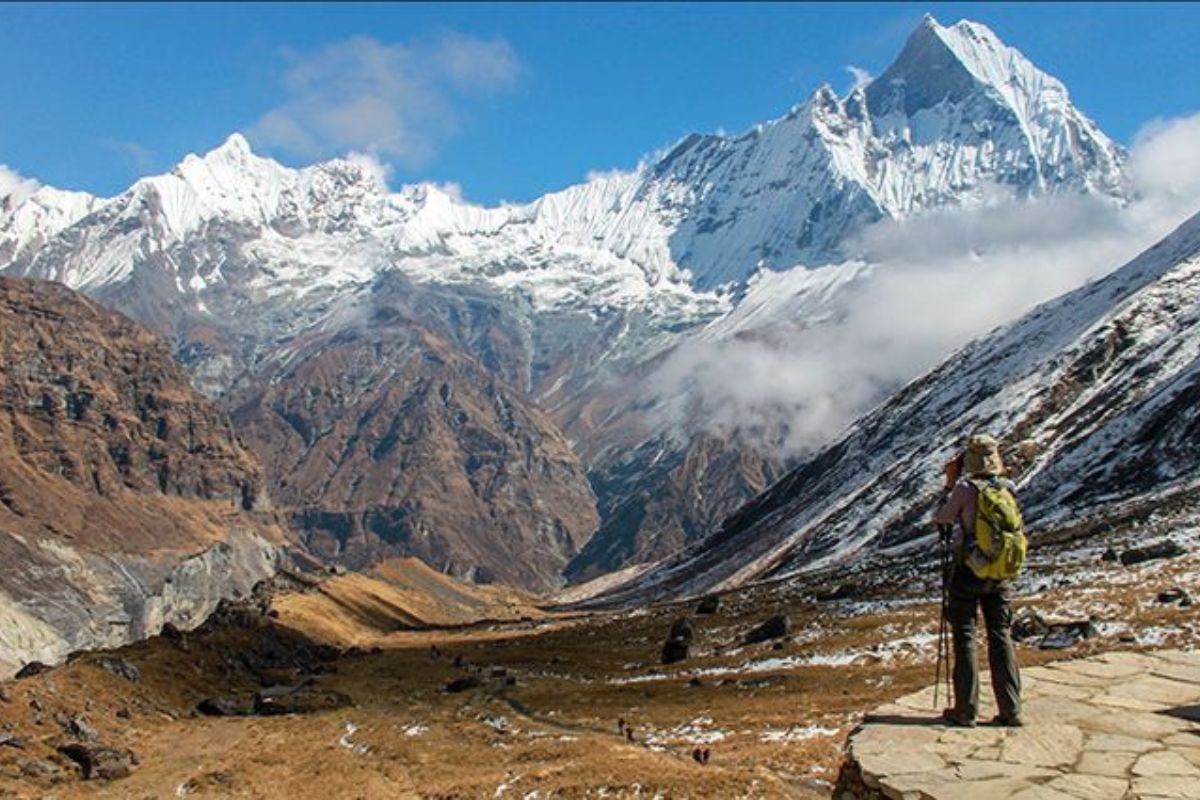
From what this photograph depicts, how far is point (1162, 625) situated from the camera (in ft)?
167

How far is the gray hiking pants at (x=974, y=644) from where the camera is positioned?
48.3ft

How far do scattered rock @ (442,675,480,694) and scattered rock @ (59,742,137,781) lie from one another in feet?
105

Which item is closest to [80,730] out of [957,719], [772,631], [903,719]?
[903,719]

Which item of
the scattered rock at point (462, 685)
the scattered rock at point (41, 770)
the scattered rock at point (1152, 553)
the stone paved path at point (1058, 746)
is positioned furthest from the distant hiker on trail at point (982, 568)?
the scattered rock at point (1152, 553)

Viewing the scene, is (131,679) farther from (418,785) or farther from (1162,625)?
(1162,625)

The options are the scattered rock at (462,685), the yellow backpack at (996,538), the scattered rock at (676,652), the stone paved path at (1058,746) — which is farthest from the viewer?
the scattered rock at (676,652)

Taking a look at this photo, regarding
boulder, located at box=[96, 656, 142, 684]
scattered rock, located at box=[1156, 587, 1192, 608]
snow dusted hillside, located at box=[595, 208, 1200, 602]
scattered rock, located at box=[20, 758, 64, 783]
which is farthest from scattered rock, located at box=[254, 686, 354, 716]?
snow dusted hillside, located at box=[595, 208, 1200, 602]

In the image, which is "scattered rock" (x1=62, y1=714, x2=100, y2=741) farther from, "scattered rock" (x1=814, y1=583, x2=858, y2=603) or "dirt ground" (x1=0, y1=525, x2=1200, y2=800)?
"scattered rock" (x1=814, y1=583, x2=858, y2=603)

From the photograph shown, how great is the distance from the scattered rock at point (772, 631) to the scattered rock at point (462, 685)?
22564 millimetres

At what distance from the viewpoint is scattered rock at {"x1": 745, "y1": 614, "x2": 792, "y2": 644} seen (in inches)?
3418

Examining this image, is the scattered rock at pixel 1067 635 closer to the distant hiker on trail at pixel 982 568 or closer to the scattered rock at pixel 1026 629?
the scattered rock at pixel 1026 629

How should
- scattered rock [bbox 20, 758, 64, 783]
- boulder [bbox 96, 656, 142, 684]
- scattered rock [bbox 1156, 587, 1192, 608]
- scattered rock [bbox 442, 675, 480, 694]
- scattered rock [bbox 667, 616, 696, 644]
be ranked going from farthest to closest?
scattered rock [bbox 667, 616, 696, 644]
scattered rock [bbox 442, 675, 480, 694]
boulder [bbox 96, 656, 142, 684]
scattered rock [bbox 1156, 587, 1192, 608]
scattered rock [bbox 20, 758, 64, 783]

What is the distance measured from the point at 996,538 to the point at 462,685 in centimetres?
7162

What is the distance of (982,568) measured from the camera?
14688 mm
